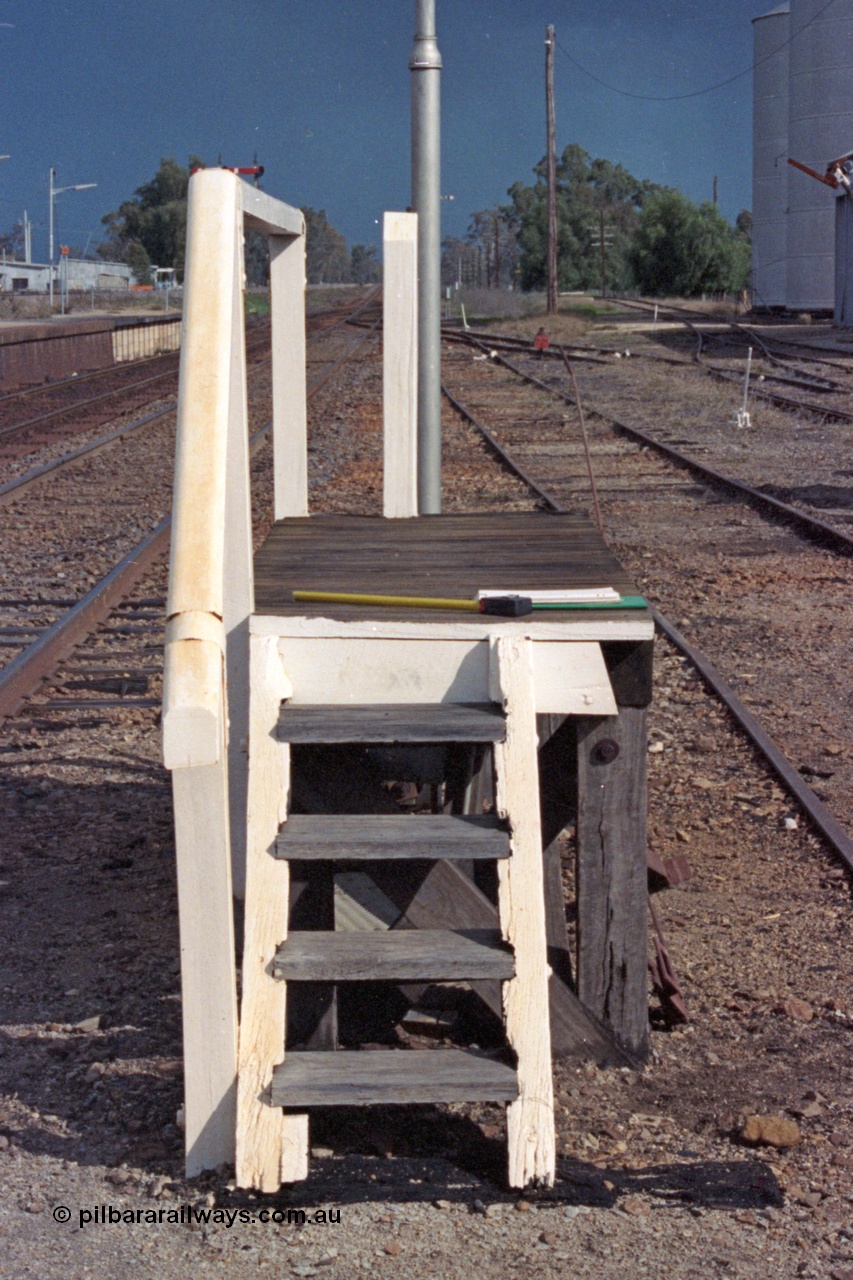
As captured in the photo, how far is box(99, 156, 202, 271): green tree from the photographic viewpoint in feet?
367

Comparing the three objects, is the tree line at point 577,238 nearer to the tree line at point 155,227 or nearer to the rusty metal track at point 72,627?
the tree line at point 155,227

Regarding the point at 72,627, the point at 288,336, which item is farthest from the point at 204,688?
the point at 72,627

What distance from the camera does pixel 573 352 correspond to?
1458 inches

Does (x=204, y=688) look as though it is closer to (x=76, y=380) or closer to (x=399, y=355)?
(x=399, y=355)

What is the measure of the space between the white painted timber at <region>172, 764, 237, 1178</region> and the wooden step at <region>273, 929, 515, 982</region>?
0.13 metres

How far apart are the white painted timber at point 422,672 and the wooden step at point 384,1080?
2.53ft

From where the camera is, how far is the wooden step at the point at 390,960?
2.81 m

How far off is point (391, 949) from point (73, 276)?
121217 mm

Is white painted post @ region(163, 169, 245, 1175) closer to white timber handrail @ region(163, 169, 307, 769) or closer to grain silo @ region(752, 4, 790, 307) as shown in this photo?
white timber handrail @ region(163, 169, 307, 769)

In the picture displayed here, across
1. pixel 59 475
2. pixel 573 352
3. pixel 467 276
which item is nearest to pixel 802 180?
pixel 573 352

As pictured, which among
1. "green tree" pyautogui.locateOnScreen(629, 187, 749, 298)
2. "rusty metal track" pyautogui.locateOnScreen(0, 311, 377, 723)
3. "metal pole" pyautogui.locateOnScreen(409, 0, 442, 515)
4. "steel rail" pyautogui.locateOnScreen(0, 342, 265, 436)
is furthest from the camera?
"green tree" pyautogui.locateOnScreen(629, 187, 749, 298)

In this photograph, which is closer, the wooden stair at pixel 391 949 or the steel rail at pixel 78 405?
the wooden stair at pixel 391 949

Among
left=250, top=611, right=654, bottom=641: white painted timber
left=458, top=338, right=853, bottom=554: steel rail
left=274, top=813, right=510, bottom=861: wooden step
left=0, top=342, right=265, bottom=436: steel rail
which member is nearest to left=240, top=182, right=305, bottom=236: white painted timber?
left=250, top=611, right=654, bottom=641: white painted timber

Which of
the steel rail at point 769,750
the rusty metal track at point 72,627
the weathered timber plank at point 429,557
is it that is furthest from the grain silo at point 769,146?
the weathered timber plank at point 429,557
